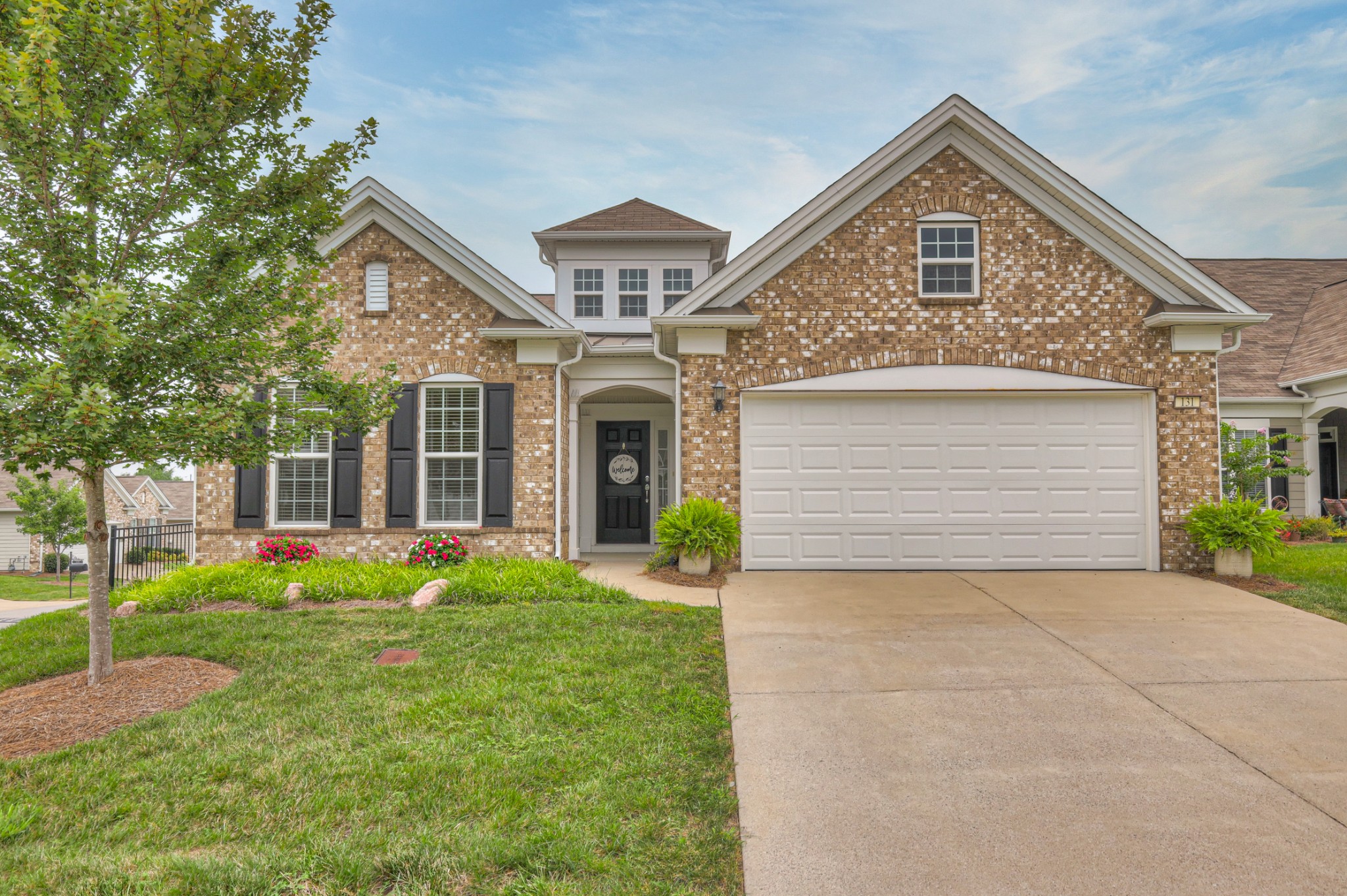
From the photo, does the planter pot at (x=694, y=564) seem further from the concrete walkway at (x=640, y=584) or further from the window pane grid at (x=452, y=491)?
the window pane grid at (x=452, y=491)

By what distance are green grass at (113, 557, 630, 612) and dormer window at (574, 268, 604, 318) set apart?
6736 mm

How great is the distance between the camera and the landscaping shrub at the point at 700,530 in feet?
29.8

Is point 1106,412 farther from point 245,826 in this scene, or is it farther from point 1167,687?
point 245,826

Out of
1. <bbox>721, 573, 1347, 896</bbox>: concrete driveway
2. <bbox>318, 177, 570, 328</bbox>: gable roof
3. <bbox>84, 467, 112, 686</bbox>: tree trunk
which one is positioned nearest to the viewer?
<bbox>721, 573, 1347, 896</bbox>: concrete driveway

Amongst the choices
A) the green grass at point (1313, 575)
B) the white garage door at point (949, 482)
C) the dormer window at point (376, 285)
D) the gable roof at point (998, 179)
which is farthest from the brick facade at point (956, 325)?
the dormer window at point (376, 285)

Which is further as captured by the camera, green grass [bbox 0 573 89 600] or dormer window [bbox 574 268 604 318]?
green grass [bbox 0 573 89 600]

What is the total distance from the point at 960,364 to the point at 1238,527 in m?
3.98

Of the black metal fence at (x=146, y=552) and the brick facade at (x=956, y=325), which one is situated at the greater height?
the brick facade at (x=956, y=325)

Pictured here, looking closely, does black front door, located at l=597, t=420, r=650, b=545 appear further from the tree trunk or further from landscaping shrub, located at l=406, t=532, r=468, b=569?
the tree trunk

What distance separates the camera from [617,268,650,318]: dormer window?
14.4 meters

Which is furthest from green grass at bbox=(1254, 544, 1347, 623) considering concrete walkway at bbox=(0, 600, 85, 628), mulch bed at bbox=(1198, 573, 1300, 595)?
concrete walkway at bbox=(0, 600, 85, 628)

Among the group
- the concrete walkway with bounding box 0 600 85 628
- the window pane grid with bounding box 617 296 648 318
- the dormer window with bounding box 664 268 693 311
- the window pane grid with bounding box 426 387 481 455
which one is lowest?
the concrete walkway with bounding box 0 600 85 628

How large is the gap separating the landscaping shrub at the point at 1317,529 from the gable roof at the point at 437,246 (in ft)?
47.5

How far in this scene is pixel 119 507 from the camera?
111ft
